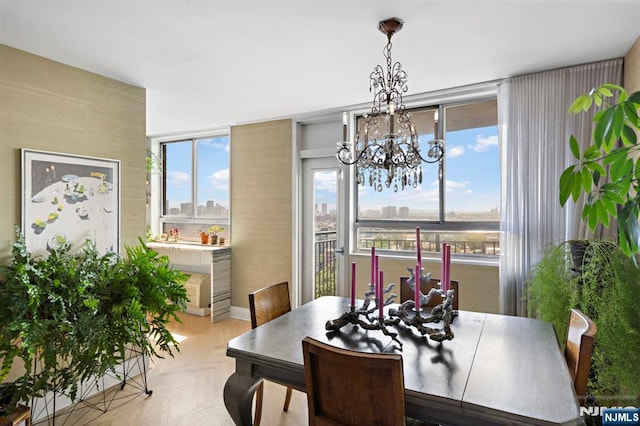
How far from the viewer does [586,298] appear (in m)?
2.21

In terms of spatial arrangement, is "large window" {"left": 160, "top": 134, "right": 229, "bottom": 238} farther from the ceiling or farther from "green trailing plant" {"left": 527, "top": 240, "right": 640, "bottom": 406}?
"green trailing plant" {"left": 527, "top": 240, "right": 640, "bottom": 406}

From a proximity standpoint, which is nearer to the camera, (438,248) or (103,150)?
(103,150)

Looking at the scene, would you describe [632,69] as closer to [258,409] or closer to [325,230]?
[325,230]

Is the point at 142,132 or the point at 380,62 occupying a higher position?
the point at 380,62

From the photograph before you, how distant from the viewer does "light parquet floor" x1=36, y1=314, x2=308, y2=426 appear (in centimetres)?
250

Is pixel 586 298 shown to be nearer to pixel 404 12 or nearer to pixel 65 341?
pixel 404 12

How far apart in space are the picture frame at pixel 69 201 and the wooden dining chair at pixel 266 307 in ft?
4.89

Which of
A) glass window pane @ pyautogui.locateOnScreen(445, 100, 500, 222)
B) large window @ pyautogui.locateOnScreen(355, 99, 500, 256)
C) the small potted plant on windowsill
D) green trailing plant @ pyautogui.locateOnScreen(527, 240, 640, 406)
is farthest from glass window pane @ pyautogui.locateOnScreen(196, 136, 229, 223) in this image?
green trailing plant @ pyautogui.locateOnScreen(527, 240, 640, 406)

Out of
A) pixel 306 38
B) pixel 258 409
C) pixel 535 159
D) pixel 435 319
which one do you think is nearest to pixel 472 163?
pixel 535 159

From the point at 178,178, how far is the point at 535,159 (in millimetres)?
4734

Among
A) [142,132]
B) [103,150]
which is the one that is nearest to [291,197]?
[142,132]

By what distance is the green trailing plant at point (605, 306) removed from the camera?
1.88 meters

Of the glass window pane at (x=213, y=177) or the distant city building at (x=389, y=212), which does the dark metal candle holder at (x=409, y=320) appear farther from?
the glass window pane at (x=213, y=177)

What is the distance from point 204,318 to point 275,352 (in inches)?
137
